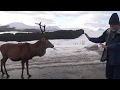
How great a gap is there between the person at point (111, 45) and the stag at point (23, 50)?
0.71 meters

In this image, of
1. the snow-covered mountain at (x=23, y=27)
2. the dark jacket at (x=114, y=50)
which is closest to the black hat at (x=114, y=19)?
the dark jacket at (x=114, y=50)

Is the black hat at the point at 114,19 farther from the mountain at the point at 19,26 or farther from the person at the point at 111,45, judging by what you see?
the mountain at the point at 19,26

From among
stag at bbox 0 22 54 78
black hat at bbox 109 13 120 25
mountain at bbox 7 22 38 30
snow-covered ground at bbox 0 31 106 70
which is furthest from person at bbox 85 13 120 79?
mountain at bbox 7 22 38 30

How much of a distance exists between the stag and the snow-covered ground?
68 mm

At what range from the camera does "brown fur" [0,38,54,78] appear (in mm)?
3854

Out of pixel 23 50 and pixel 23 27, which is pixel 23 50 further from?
pixel 23 27

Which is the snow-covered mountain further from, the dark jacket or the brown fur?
the dark jacket

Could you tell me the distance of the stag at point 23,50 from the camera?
3.85 meters

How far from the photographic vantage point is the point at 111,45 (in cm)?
359

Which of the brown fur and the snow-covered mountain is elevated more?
the snow-covered mountain

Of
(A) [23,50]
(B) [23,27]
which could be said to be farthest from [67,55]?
(B) [23,27]
